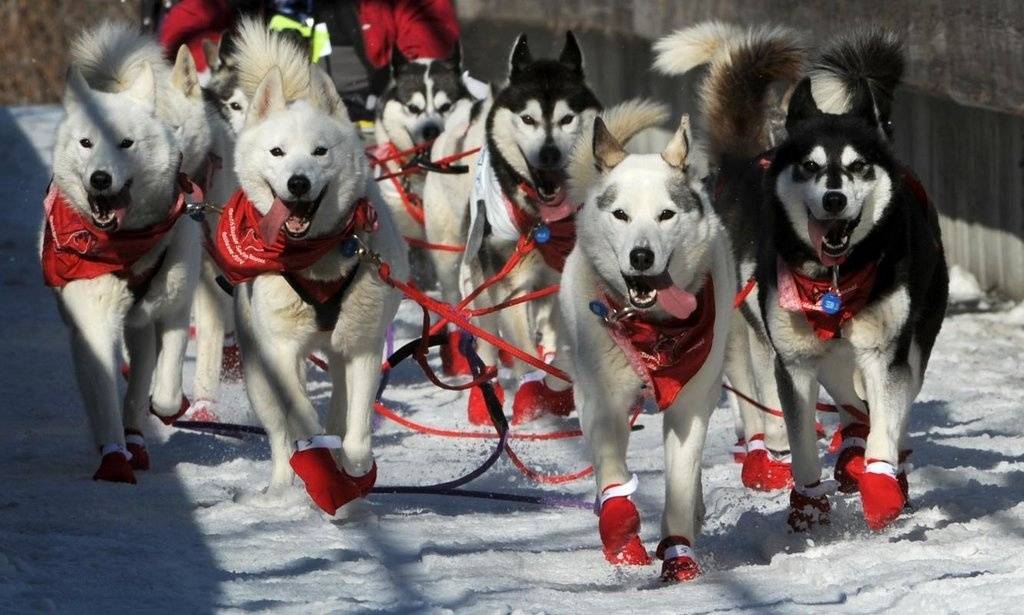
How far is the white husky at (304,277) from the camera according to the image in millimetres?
4641

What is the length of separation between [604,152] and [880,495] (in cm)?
106

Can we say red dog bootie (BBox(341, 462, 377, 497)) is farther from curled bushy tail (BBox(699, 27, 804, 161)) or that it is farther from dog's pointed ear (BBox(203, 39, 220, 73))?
dog's pointed ear (BBox(203, 39, 220, 73))

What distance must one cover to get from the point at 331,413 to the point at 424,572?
1.03 metres

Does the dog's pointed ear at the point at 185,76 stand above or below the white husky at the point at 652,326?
above

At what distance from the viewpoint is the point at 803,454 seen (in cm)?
451

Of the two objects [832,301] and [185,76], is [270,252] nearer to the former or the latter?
[832,301]

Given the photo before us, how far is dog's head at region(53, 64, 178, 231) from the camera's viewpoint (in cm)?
514

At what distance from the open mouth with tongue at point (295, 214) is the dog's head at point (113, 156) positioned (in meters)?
0.70

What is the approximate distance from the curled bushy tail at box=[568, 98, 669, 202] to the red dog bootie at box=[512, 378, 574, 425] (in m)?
1.85

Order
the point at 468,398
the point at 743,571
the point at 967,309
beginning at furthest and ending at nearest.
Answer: the point at 967,309, the point at 468,398, the point at 743,571

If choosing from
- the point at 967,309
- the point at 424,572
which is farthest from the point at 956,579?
the point at 967,309

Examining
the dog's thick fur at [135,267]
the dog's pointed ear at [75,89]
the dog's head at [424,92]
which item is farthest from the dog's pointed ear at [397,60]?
the dog's pointed ear at [75,89]

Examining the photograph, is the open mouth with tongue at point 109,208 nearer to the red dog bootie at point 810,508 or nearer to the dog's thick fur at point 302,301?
the dog's thick fur at point 302,301

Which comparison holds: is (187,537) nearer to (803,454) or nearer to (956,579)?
(803,454)
